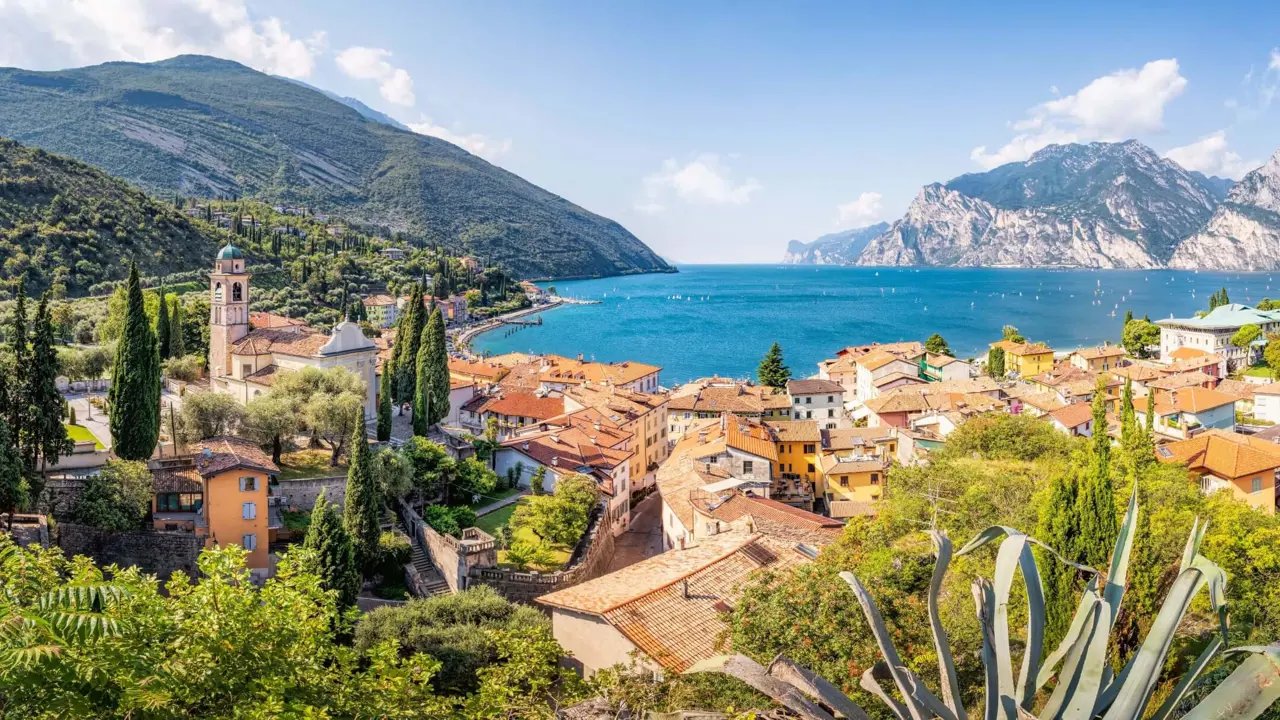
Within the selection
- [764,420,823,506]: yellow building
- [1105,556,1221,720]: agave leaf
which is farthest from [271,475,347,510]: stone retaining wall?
[1105,556,1221,720]: agave leaf

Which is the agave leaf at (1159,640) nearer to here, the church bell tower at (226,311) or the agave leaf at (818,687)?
the agave leaf at (818,687)

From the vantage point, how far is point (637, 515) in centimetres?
3653

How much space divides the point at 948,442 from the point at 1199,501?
1041cm

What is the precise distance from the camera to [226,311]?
123 feet

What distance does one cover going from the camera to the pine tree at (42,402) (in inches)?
808

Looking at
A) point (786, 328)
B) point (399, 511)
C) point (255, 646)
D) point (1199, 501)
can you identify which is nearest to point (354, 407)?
point (399, 511)

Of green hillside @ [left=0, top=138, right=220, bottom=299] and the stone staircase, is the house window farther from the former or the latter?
green hillside @ [left=0, top=138, right=220, bottom=299]

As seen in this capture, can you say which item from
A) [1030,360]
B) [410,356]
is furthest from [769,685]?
[1030,360]

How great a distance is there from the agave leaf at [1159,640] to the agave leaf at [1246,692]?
0.30 m

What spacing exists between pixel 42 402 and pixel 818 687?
22535 mm

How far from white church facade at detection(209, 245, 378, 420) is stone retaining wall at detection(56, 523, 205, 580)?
14.5 meters

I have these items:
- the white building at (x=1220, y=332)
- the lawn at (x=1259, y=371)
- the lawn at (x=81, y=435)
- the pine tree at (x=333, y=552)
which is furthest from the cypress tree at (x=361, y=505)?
the white building at (x=1220, y=332)

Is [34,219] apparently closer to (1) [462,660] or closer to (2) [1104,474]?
(1) [462,660]

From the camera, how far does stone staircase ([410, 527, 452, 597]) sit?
23.1m
